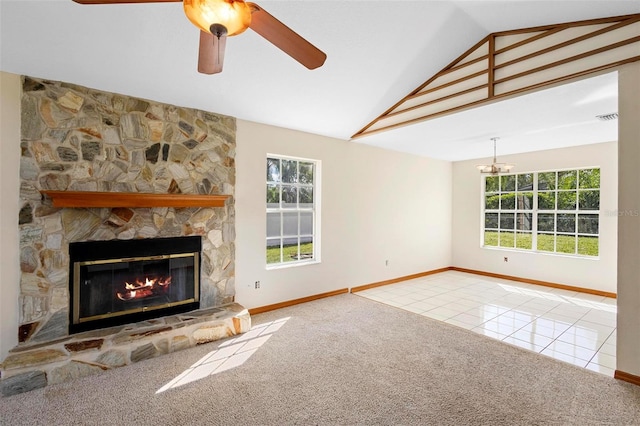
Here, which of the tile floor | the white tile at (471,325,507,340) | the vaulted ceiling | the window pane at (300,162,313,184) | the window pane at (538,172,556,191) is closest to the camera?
the vaulted ceiling

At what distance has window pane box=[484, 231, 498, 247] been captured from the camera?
6.46m

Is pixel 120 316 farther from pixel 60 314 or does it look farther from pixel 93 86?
pixel 93 86

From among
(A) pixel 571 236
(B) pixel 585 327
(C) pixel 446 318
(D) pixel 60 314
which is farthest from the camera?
(A) pixel 571 236

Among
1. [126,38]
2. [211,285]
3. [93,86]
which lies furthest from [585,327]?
[93,86]

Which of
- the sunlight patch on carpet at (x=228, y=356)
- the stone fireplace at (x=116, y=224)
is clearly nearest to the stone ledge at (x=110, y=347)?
the stone fireplace at (x=116, y=224)

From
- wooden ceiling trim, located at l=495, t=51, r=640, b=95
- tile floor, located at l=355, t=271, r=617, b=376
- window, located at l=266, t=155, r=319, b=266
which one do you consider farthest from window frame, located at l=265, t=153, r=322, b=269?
wooden ceiling trim, located at l=495, t=51, r=640, b=95

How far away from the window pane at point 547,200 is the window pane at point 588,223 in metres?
0.46

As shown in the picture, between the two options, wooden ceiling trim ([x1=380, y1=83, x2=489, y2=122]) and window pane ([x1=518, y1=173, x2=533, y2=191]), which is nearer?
wooden ceiling trim ([x1=380, y1=83, x2=489, y2=122])

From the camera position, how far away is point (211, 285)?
369 cm

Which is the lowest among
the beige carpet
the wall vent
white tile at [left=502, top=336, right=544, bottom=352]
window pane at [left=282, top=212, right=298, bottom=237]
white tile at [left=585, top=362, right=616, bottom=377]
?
the beige carpet

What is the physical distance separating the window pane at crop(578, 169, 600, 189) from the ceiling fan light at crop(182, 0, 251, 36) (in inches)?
246

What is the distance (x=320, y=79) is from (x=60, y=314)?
3416mm

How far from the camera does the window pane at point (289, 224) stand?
14.7 ft

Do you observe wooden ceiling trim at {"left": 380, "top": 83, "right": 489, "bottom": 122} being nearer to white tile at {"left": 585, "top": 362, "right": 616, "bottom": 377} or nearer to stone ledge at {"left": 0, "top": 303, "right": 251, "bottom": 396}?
white tile at {"left": 585, "top": 362, "right": 616, "bottom": 377}
